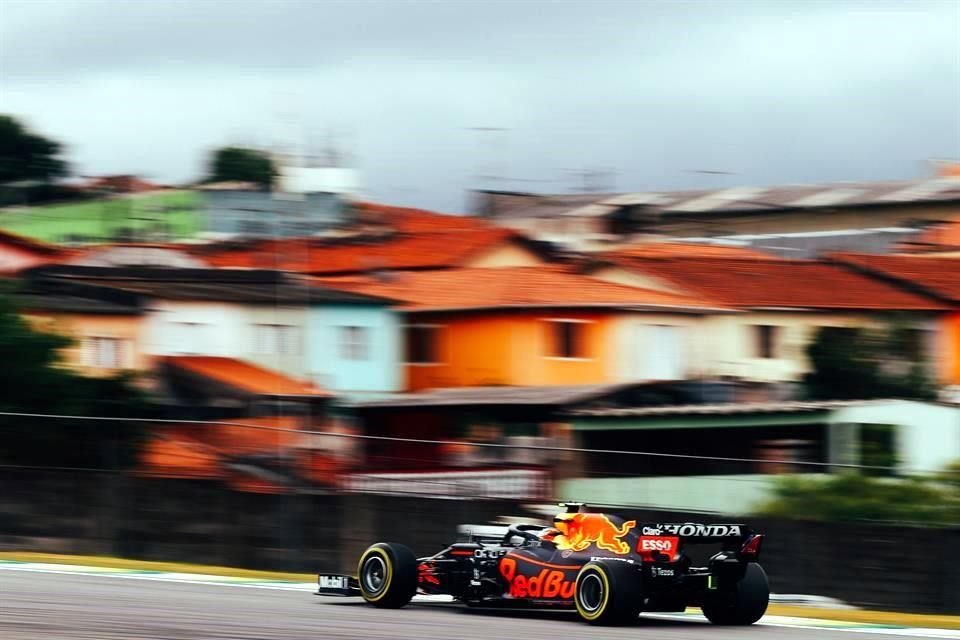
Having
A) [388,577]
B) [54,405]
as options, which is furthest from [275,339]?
[388,577]

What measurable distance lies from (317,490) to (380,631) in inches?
387

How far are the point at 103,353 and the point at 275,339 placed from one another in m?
5.50

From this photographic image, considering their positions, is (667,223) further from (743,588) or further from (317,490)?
(743,588)

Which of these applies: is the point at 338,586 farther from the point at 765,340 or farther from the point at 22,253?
the point at 22,253

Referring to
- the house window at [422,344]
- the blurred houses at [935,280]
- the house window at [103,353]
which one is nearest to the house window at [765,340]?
the blurred houses at [935,280]

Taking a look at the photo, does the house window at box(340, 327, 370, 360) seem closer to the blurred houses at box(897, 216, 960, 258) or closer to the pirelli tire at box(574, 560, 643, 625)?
the blurred houses at box(897, 216, 960, 258)

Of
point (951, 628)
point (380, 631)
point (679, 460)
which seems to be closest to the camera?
point (380, 631)

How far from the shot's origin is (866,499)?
20.6 metres

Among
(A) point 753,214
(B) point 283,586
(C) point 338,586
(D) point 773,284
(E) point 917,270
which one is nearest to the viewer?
(C) point 338,586

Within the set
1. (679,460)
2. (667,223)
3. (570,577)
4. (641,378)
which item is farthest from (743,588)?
(667,223)

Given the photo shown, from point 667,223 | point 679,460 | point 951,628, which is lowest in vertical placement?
point 951,628

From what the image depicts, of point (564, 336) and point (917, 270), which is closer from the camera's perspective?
point (564, 336)

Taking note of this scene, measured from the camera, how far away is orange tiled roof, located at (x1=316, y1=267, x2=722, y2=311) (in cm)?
4325

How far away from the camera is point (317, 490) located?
21219mm
